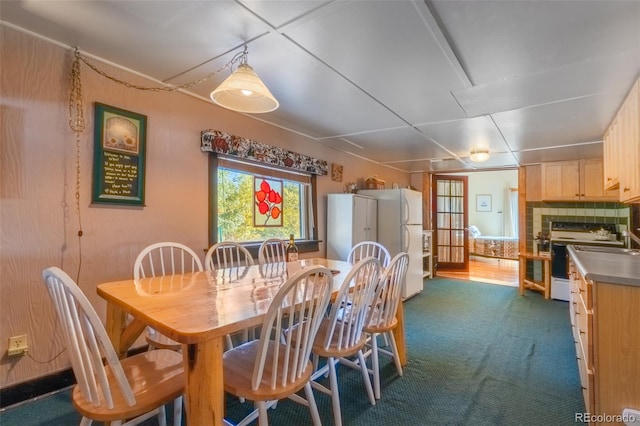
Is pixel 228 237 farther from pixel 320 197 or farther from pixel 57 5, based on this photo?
pixel 57 5

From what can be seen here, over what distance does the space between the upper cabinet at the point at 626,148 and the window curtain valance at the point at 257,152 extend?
281 centimetres

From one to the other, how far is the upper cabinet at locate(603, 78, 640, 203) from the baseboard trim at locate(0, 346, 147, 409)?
386 centimetres

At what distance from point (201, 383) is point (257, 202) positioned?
2.26 m

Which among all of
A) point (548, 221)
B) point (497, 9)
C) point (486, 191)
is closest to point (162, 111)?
point (497, 9)

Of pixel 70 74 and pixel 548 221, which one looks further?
pixel 548 221

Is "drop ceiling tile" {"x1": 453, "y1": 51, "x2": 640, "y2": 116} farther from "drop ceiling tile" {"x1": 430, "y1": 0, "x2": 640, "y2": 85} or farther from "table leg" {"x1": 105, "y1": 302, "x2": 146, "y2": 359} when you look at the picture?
"table leg" {"x1": 105, "y1": 302, "x2": 146, "y2": 359}

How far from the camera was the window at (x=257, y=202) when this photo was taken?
2.89 meters

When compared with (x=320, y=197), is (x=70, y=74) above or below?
above

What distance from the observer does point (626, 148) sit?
2.36 m

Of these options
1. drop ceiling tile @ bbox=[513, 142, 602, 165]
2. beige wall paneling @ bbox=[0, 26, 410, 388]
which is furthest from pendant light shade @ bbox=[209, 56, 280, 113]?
drop ceiling tile @ bbox=[513, 142, 602, 165]

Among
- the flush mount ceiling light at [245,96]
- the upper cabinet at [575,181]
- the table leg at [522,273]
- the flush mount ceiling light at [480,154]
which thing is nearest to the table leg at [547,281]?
the table leg at [522,273]

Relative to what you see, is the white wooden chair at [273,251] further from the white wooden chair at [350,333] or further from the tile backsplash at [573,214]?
the tile backsplash at [573,214]

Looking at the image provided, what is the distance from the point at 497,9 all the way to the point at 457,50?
0.36 m

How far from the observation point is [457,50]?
70.8 inches
